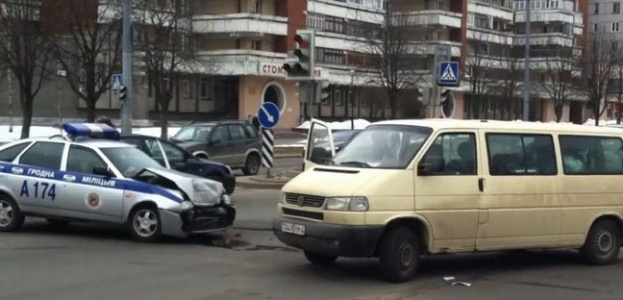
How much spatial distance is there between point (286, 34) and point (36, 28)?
3476 centimetres

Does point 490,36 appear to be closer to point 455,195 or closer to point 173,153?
point 173,153

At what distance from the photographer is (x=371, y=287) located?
9.79m

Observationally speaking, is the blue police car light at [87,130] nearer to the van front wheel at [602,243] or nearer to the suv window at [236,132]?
the van front wheel at [602,243]

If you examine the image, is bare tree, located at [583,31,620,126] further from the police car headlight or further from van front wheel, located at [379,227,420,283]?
van front wheel, located at [379,227,420,283]

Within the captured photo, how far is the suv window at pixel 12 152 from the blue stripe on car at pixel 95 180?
0.51 ft

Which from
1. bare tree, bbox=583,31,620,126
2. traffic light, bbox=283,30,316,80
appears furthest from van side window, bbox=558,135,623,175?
bare tree, bbox=583,31,620,126

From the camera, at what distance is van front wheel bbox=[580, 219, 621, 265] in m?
11.7

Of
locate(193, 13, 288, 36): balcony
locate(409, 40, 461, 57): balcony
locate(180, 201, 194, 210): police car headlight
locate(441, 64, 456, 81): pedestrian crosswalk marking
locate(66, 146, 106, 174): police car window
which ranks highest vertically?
locate(193, 13, 288, 36): balcony

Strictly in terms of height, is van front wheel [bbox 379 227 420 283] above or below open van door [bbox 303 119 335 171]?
below

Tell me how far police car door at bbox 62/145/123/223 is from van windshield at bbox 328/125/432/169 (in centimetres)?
379

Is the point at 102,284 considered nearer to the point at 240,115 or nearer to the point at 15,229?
the point at 15,229

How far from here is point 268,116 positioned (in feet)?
75.4

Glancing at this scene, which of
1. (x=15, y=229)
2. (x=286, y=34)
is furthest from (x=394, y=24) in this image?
(x=15, y=229)

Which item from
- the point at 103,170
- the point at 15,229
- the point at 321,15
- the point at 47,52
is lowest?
the point at 15,229
